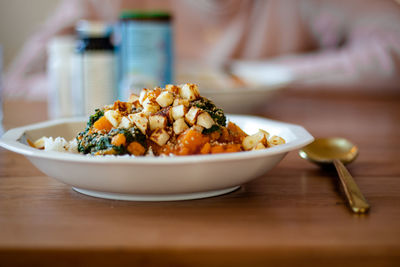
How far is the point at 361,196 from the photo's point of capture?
0.70 metres

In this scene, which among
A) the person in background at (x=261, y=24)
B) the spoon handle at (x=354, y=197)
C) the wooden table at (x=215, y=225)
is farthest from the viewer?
A: the person in background at (x=261, y=24)

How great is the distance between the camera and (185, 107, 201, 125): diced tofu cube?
714 millimetres

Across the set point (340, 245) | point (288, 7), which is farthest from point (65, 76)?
point (288, 7)

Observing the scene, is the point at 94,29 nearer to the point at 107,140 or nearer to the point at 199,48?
the point at 107,140

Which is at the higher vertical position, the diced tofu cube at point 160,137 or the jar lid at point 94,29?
the jar lid at point 94,29

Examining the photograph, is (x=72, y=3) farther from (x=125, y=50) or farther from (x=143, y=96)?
(x=143, y=96)

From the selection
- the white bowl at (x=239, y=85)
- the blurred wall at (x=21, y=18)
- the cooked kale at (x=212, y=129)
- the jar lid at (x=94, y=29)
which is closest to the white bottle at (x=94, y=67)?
the jar lid at (x=94, y=29)

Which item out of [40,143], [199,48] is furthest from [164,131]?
[199,48]

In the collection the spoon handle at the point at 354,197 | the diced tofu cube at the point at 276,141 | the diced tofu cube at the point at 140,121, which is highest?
the diced tofu cube at the point at 140,121

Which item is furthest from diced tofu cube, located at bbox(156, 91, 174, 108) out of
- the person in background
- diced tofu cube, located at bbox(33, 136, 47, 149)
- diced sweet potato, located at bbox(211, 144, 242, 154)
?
the person in background

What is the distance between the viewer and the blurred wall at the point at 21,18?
3988mm

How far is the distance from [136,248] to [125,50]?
115 cm

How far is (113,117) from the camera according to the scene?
0.75 metres

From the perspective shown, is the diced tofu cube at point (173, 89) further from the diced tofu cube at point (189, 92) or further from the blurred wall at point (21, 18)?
the blurred wall at point (21, 18)
